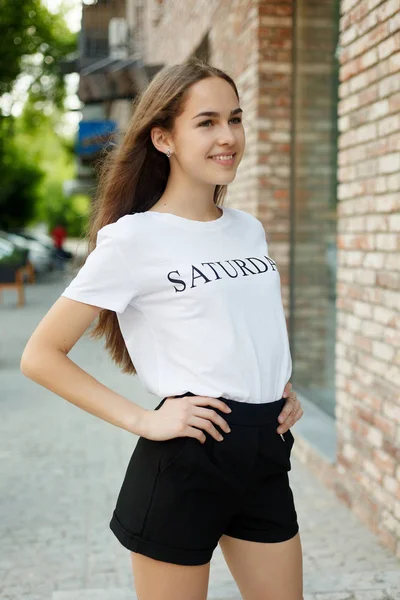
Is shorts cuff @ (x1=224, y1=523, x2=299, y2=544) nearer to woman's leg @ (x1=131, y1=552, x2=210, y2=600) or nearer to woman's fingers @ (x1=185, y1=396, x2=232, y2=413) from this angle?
woman's leg @ (x1=131, y1=552, x2=210, y2=600)

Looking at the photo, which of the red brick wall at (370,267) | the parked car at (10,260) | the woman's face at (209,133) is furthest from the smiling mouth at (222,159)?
the parked car at (10,260)

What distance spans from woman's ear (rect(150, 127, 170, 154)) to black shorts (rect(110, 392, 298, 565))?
64cm

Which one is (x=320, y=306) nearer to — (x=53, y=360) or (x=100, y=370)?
(x=100, y=370)

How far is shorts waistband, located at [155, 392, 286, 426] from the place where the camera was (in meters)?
1.85

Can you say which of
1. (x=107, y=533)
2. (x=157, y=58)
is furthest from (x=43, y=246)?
(x=107, y=533)

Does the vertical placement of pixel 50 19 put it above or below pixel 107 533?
above

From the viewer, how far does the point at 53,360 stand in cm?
186

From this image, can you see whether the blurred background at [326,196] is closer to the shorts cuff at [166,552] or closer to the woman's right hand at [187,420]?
the woman's right hand at [187,420]

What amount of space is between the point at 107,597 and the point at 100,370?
582cm

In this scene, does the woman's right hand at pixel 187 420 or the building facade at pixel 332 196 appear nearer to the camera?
the woman's right hand at pixel 187 420

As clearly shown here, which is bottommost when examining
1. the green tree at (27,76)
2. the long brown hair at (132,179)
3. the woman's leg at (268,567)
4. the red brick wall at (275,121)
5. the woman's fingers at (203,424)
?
the woman's leg at (268,567)

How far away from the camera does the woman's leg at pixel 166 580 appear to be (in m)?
1.85

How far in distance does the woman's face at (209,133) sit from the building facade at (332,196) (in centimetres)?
181

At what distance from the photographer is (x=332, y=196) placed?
5.94 m
